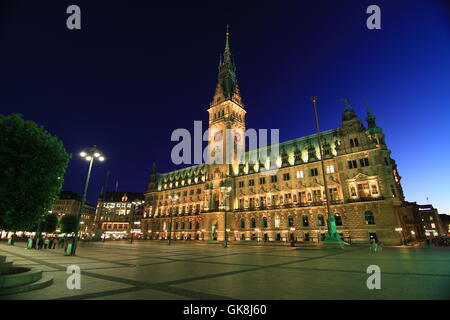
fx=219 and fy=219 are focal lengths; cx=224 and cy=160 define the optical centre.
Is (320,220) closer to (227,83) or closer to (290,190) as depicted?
(290,190)

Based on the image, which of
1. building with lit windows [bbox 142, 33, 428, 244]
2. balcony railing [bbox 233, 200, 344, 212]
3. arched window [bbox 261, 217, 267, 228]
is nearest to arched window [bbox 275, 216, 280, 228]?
building with lit windows [bbox 142, 33, 428, 244]

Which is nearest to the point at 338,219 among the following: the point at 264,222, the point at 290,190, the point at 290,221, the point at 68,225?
the point at 290,221

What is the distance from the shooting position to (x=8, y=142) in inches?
376

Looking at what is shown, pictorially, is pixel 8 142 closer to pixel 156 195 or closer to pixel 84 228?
pixel 156 195

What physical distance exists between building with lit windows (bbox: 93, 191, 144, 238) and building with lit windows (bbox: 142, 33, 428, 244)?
Result: 121ft

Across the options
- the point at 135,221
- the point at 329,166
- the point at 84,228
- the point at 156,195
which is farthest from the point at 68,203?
the point at 329,166

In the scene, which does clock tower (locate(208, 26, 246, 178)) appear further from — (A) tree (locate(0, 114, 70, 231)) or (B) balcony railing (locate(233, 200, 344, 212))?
(A) tree (locate(0, 114, 70, 231))

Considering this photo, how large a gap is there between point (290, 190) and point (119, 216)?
343 ft

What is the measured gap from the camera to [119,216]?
405ft

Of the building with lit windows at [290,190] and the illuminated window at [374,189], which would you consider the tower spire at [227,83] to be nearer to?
the building with lit windows at [290,190]

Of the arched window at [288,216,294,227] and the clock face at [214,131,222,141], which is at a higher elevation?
the clock face at [214,131,222,141]

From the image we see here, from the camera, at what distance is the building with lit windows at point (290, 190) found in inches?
1711

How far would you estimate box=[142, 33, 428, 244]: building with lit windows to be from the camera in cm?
4347

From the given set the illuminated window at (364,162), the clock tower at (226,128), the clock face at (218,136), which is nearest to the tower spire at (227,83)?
the clock tower at (226,128)
